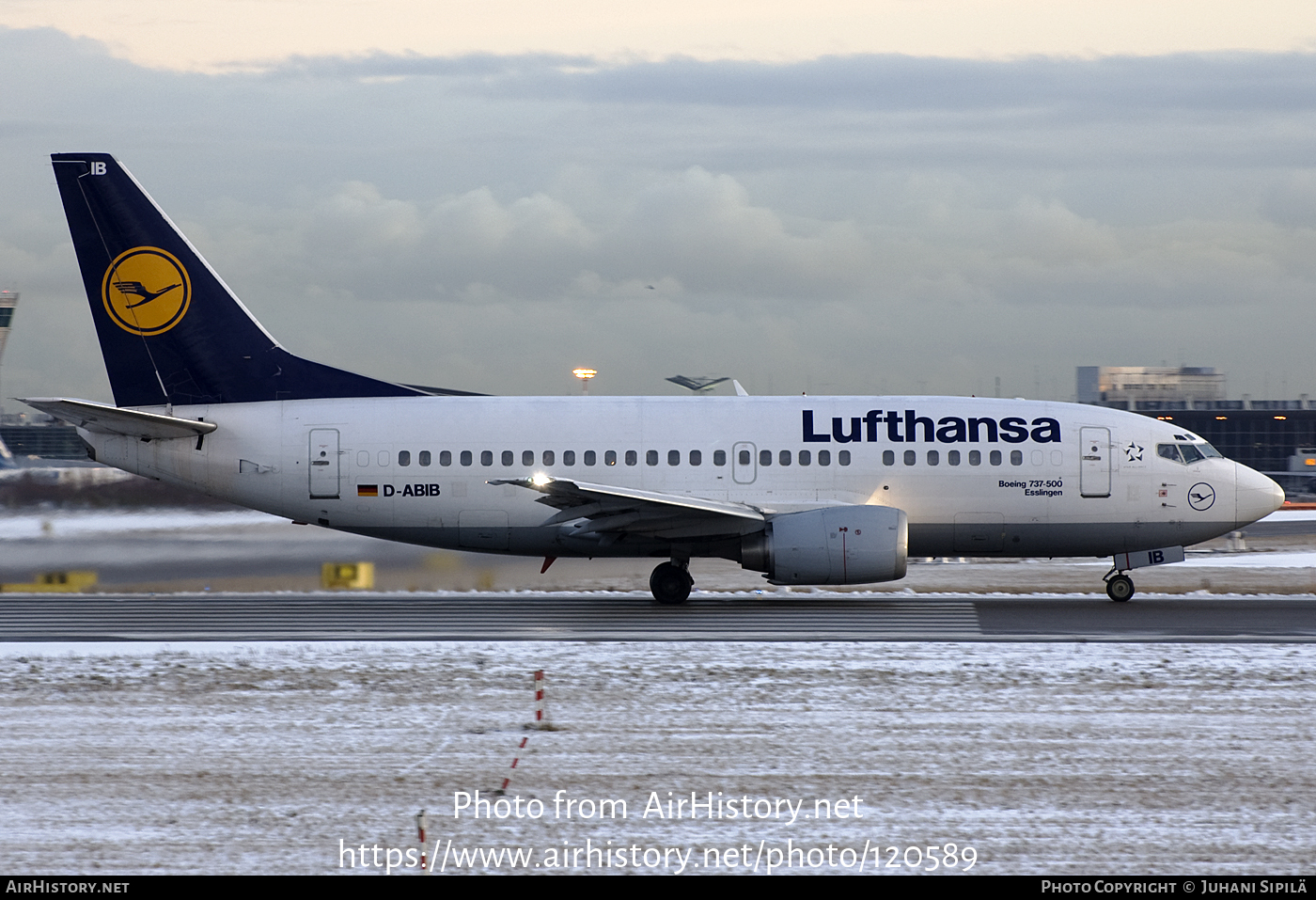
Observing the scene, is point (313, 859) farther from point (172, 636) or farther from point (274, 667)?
point (172, 636)

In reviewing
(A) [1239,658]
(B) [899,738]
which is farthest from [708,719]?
(A) [1239,658]

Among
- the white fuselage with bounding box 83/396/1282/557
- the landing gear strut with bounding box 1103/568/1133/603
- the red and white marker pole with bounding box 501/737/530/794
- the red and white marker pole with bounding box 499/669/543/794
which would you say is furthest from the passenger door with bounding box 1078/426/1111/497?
the red and white marker pole with bounding box 501/737/530/794

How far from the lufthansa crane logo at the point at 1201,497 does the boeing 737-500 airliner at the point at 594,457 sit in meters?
0.04

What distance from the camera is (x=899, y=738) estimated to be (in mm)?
12195

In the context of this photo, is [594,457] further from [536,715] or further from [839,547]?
[536,715]

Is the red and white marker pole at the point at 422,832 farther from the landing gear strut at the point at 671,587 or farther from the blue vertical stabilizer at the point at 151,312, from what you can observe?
the blue vertical stabilizer at the point at 151,312

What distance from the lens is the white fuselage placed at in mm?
24891

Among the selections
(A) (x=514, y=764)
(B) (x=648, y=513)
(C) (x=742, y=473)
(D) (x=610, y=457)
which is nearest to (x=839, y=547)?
(C) (x=742, y=473)

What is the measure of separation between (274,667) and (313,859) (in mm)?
7705

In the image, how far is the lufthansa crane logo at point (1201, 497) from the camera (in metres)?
25.0

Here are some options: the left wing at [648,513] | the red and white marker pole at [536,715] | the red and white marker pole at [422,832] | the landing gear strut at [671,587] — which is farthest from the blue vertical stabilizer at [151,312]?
the red and white marker pole at [422,832]

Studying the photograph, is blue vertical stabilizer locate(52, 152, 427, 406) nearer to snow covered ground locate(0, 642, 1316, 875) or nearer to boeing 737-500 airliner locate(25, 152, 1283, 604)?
boeing 737-500 airliner locate(25, 152, 1283, 604)

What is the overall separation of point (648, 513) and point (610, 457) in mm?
1791

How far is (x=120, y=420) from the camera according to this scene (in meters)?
24.4
